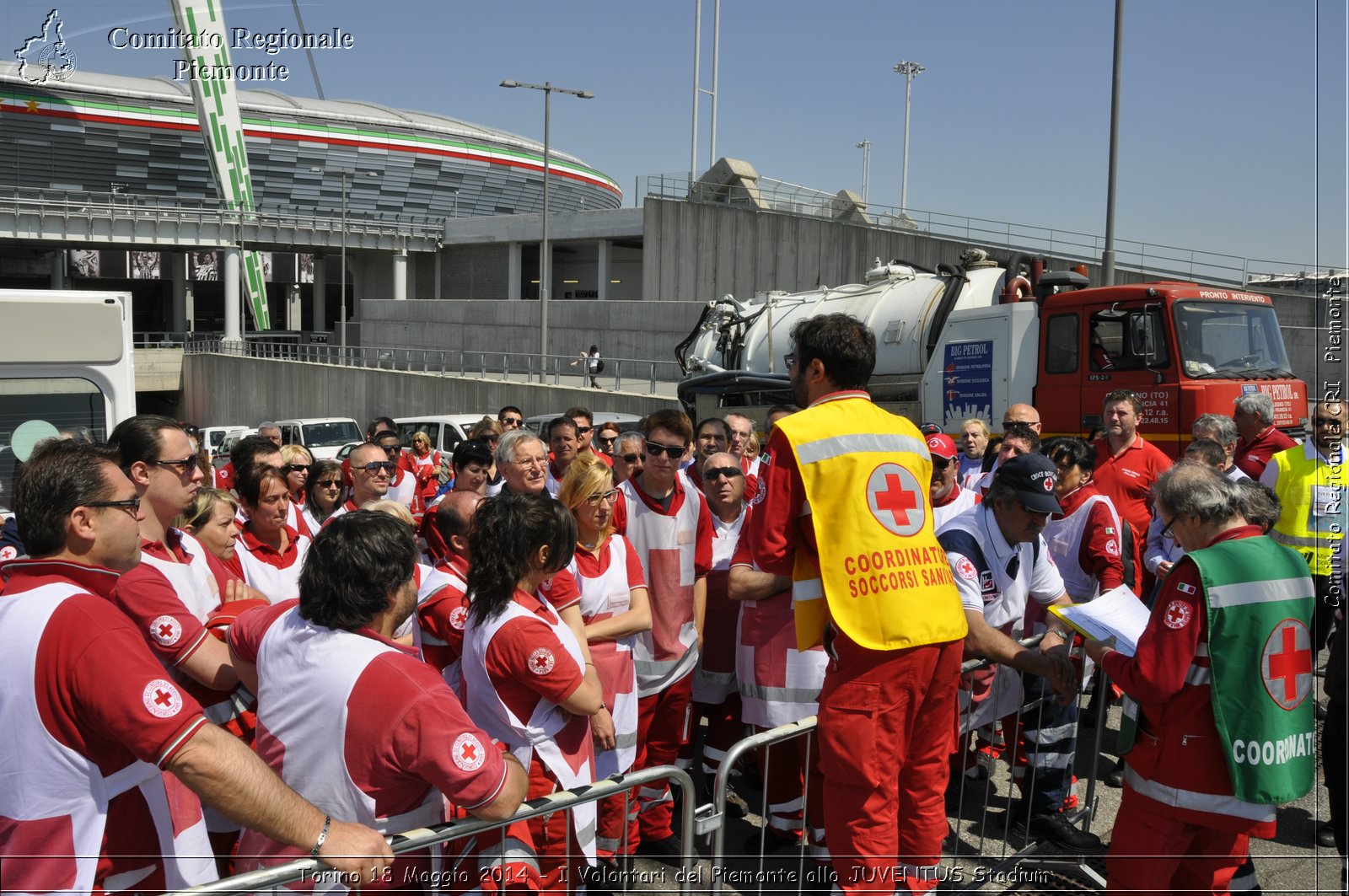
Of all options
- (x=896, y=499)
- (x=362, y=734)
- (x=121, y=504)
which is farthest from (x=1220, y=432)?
(x=121, y=504)

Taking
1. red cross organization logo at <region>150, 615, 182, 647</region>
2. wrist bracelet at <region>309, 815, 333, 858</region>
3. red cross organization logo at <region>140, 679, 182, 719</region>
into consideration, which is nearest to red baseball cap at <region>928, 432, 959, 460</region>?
red cross organization logo at <region>150, 615, 182, 647</region>

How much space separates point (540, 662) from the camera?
3.10 meters

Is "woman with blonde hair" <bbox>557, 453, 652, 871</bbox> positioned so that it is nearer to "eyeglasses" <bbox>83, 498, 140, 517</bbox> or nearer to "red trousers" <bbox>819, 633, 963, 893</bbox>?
"red trousers" <bbox>819, 633, 963, 893</bbox>

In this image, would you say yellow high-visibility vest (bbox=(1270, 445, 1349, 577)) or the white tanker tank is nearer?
yellow high-visibility vest (bbox=(1270, 445, 1349, 577))

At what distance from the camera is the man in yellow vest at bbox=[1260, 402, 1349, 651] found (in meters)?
6.00

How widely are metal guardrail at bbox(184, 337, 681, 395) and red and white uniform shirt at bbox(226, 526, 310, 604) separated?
20026 mm

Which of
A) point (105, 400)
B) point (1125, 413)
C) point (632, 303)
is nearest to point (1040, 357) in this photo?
point (1125, 413)

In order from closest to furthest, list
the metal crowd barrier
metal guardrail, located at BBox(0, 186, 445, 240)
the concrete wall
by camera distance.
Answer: the metal crowd barrier
the concrete wall
metal guardrail, located at BBox(0, 186, 445, 240)

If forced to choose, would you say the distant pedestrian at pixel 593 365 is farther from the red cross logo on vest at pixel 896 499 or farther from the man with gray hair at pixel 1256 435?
the red cross logo on vest at pixel 896 499

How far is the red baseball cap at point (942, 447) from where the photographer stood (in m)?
6.22

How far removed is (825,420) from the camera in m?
3.07

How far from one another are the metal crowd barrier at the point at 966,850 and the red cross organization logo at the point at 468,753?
3.51ft

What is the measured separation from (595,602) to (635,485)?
942 millimetres

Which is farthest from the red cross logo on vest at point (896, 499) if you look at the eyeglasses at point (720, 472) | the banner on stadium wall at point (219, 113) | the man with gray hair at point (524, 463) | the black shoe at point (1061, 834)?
the banner on stadium wall at point (219, 113)
